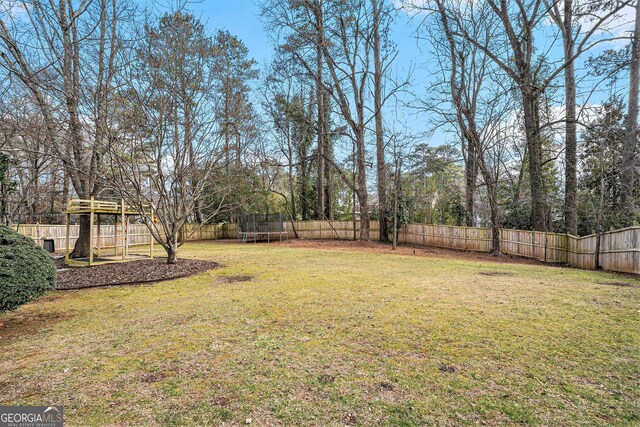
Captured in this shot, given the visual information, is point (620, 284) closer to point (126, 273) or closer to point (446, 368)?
point (446, 368)

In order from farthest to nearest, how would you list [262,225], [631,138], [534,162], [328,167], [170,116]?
1. [328,167]
2. [262,225]
3. [534,162]
4. [631,138]
5. [170,116]

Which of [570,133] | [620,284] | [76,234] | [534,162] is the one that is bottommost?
[620,284]

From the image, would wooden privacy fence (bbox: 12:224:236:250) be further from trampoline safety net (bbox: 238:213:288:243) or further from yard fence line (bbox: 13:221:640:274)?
trampoline safety net (bbox: 238:213:288:243)

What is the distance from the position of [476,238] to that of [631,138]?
5.89m

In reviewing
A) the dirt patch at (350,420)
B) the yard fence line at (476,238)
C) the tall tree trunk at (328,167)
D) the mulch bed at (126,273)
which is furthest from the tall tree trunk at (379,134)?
the dirt patch at (350,420)

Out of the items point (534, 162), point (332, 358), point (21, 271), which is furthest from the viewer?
point (534, 162)

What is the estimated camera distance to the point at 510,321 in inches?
142

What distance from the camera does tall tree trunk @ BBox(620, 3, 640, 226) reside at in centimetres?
966

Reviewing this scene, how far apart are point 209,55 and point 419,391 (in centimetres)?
841

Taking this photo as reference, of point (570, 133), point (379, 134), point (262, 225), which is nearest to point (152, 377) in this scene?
point (570, 133)

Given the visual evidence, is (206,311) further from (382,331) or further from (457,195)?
(457,195)

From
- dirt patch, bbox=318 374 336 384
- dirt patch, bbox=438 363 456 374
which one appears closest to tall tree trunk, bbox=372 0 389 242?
dirt patch, bbox=438 363 456 374

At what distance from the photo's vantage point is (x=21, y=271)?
3.60 metres

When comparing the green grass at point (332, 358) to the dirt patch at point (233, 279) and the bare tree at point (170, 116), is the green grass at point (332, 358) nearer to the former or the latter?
the dirt patch at point (233, 279)
